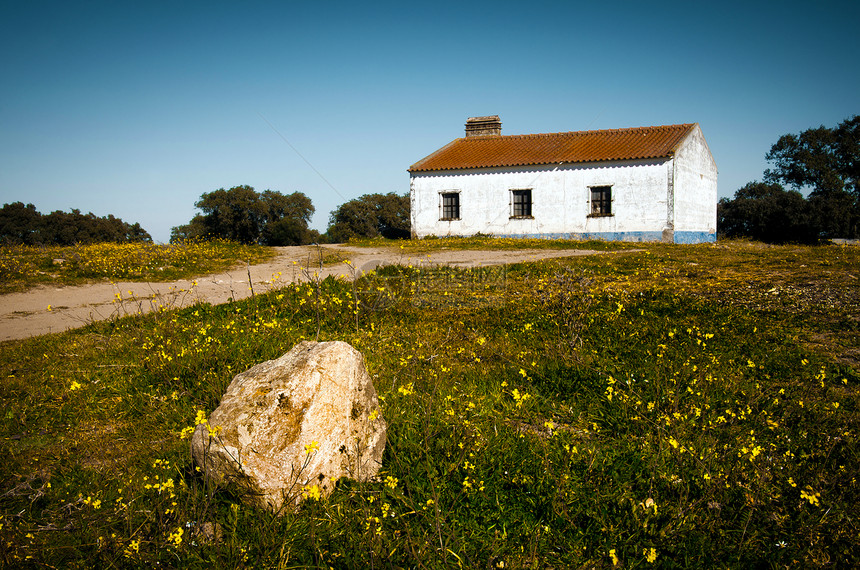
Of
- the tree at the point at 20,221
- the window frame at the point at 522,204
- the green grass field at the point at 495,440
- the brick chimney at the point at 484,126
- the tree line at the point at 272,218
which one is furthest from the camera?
the tree line at the point at 272,218

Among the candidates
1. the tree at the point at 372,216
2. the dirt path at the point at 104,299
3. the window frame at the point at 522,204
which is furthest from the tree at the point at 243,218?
the dirt path at the point at 104,299

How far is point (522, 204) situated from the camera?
22609mm

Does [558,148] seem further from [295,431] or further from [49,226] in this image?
[49,226]

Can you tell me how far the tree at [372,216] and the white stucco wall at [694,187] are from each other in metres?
42.2

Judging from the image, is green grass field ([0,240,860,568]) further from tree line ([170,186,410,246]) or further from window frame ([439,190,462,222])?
tree line ([170,186,410,246])

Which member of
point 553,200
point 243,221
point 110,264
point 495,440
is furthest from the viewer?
point 243,221

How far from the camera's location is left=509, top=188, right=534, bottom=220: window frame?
2238 cm

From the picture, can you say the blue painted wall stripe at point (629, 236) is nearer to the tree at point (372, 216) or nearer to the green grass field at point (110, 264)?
the green grass field at point (110, 264)

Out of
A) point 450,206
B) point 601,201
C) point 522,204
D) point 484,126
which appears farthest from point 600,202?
point 484,126

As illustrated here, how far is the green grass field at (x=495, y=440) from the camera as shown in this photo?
228cm

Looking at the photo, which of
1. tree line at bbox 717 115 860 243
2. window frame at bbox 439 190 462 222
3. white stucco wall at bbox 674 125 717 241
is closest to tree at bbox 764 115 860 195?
tree line at bbox 717 115 860 243

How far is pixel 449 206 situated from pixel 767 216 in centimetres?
2542

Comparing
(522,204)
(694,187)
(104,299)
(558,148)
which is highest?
(558,148)

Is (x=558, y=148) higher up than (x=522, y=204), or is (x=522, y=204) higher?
(x=558, y=148)
